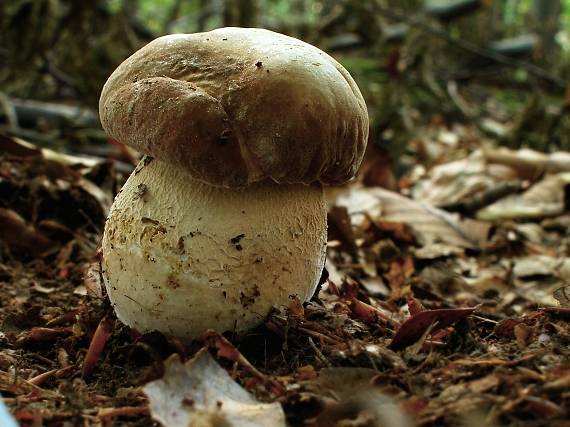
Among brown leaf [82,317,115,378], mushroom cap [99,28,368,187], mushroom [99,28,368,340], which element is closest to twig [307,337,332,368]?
mushroom [99,28,368,340]

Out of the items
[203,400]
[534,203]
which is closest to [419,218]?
[534,203]

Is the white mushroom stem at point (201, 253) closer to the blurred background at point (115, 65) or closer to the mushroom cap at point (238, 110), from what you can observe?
the mushroom cap at point (238, 110)

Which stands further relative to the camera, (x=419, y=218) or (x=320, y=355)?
(x=419, y=218)

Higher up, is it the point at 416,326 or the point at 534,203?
the point at 416,326

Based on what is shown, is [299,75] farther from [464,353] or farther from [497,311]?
[497,311]

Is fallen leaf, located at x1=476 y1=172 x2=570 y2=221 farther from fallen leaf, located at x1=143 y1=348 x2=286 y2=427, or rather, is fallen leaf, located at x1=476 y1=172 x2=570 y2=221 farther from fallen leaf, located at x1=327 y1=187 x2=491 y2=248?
fallen leaf, located at x1=143 y1=348 x2=286 y2=427

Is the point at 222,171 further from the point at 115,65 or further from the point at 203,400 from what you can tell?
the point at 115,65

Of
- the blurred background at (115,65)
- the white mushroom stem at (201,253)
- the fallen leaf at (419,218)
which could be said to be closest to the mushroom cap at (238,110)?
the white mushroom stem at (201,253)

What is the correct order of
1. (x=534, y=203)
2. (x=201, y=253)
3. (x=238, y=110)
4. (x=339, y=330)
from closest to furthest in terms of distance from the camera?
(x=238, y=110) → (x=201, y=253) → (x=339, y=330) → (x=534, y=203)

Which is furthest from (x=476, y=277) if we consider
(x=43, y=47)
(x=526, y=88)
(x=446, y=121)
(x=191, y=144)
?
(x=526, y=88)
